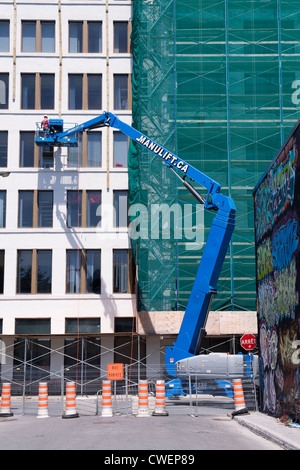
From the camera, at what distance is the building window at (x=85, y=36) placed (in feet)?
135

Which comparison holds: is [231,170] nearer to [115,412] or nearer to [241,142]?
[241,142]

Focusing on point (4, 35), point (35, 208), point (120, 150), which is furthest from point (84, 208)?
point (4, 35)

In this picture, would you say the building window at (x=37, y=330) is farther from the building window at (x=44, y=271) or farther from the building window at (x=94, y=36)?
the building window at (x=94, y=36)

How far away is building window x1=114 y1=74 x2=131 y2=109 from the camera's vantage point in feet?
132

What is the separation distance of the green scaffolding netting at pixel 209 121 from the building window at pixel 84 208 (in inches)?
112

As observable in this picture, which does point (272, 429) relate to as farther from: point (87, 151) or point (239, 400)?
point (87, 151)

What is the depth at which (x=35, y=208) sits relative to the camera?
39.3 meters

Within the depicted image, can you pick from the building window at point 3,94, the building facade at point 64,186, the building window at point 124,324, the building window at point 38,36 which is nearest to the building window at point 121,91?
the building facade at point 64,186

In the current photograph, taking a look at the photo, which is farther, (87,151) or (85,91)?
(85,91)

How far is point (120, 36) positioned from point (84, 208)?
1119 cm
